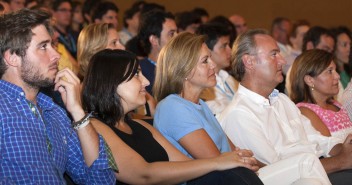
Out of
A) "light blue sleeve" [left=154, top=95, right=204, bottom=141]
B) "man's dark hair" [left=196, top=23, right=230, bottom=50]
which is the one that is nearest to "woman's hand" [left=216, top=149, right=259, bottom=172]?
"light blue sleeve" [left=154, top=95, right=204, bottom=141]

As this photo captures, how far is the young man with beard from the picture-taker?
2.36 meters

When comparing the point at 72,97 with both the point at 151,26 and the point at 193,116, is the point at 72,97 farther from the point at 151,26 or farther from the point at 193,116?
the point at 151,26

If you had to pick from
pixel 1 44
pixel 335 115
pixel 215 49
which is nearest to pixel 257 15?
pixel 215 49

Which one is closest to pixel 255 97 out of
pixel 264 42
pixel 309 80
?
pixel 264 42

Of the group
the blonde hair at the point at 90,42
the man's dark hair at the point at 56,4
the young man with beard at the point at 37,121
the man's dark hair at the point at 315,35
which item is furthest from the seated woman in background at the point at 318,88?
the man's dark hair at the point at 56,4

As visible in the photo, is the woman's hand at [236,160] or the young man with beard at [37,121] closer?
the young man with beard at [37,121]

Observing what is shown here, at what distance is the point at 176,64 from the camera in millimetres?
3395

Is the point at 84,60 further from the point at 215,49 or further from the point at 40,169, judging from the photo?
the point at 40,169

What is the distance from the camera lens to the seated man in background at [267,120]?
138 inches

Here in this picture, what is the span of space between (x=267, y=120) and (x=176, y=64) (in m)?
0.59

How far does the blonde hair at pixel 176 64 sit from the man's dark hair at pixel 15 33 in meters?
0.99

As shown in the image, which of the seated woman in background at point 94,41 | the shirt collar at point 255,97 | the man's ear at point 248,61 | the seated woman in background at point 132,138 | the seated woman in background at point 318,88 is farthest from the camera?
the seated woman in background at point 94,41

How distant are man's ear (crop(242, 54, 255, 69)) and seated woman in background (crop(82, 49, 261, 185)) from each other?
82 cm

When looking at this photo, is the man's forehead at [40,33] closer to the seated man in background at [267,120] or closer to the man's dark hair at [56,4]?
the seated man in background at [267,120]
